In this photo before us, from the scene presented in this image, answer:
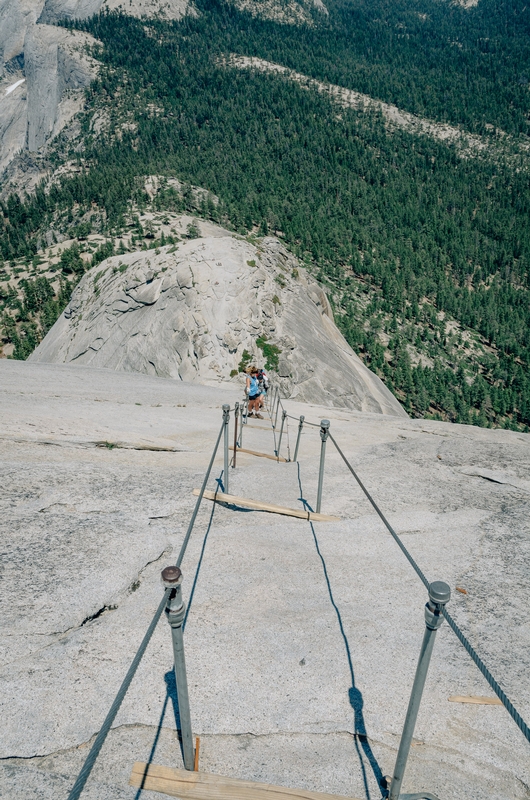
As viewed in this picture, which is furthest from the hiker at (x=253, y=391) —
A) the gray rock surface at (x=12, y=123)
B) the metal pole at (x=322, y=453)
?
the gray rock surface at (x=12, y=123)

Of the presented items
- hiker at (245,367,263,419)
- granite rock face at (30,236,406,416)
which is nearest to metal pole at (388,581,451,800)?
hiker at (245,367,263,419)

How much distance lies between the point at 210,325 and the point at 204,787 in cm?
2150

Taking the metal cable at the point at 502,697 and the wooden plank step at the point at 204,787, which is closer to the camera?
the metal cable at the point at 502,697

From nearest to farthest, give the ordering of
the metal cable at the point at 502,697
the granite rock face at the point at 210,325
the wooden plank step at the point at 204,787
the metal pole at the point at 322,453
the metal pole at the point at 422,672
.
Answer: the metal cable at the point at 502,697
the metal pole at the point at 422,672
the wooden plank step at the point at 204,787
the metal pole at the point at 322,453
the granite rock face at the point at 210,325

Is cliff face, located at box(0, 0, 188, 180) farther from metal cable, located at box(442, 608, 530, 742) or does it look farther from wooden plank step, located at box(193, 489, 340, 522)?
metal cable, located at box(442, 608, 530, 742)

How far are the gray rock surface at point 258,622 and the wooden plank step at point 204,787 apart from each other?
13 cm

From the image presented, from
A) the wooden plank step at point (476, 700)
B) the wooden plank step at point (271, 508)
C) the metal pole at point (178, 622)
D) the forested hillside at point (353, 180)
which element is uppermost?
the forested hillside at point (353, 180)

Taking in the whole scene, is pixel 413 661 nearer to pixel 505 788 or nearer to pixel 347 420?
pixel 505 788

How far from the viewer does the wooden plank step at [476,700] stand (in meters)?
3.70

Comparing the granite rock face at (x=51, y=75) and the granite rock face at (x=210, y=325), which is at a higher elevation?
the granite rock face at (x=51, y=75)

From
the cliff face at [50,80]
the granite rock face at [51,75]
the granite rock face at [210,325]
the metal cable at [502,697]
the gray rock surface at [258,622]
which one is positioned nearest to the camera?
the metal cable at [502,697]

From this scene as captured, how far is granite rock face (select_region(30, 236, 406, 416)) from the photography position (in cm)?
2266

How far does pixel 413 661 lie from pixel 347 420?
421 inches

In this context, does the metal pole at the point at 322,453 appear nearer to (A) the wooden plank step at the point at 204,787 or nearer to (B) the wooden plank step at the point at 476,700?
(B) the wooden plank step at the point at 476,700
